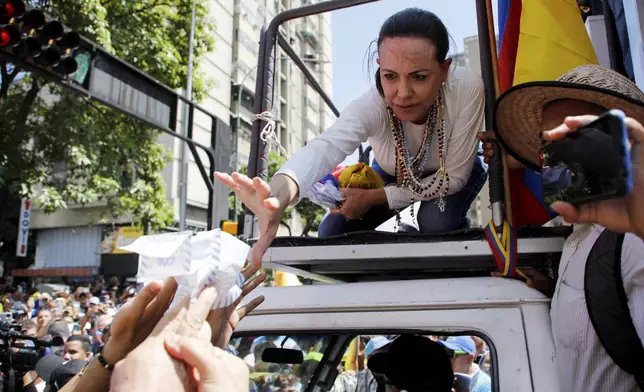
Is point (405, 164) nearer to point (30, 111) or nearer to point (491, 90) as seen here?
point (491, 90)

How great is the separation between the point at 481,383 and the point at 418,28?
6.64 feet

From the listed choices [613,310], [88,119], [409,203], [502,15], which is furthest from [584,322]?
[88,119]

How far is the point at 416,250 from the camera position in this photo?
156 centimetres

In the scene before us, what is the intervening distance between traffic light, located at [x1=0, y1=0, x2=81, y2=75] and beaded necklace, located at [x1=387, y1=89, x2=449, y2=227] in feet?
15.1

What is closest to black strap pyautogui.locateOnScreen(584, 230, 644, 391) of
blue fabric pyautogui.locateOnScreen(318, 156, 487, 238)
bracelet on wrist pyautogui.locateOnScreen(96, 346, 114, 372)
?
blue fabric pyautogui.locateOnScreen(318, 156, 487, 238)

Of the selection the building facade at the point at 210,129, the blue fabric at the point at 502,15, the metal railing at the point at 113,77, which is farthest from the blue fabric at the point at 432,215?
the building facade at the point at 210,129

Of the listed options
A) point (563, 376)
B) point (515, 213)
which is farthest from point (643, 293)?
point (515, 213)

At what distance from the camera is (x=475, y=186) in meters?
2.14

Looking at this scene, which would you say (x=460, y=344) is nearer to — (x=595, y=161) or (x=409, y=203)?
(x=409, y=203)

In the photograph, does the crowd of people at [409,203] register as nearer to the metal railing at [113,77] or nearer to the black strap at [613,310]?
the black strap at [613,310]

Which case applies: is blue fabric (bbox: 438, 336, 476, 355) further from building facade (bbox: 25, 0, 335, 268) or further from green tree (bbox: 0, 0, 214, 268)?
building facade (bbox: 25, 0, 335, 268)

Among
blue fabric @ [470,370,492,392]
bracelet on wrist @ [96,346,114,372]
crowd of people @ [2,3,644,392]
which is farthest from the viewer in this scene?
blue fabric @ [470,370,492,392]

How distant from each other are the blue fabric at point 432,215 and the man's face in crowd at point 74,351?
364 cm

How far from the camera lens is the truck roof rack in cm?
152
